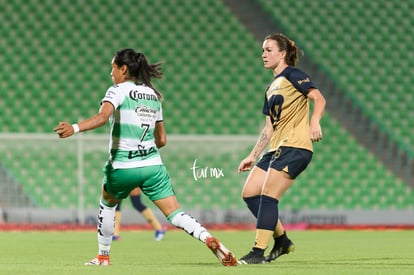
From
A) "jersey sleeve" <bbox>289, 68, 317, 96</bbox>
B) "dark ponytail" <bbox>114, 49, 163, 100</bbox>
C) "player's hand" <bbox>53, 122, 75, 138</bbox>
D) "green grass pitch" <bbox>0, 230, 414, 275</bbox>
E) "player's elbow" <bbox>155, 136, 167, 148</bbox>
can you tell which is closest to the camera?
"player's hand" <bbox>53, 122, 75, 138</bbox>

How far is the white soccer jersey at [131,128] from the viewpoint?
728 cm

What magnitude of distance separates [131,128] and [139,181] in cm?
43

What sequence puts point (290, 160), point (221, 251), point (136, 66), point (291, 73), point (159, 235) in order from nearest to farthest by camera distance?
point (221, 251) → point (136, 66) → point (290, 160) → point (291, 73) → point (159, 235)

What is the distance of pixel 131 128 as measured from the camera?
24.0 ft

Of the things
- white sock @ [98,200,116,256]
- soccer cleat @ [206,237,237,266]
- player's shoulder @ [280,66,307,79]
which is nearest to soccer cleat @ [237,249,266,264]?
soccer cleat @ [206,237,237,266]

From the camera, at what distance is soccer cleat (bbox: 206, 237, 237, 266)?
703 cm

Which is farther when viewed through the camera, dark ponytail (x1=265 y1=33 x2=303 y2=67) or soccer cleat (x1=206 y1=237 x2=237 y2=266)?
dark ponytail (x1=265 y1=33 x2=303 y2=67)

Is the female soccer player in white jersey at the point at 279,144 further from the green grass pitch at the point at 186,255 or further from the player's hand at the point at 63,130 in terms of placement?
the player's hand at the point at 63,130

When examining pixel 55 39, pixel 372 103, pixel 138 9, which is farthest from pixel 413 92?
pixel 55 39

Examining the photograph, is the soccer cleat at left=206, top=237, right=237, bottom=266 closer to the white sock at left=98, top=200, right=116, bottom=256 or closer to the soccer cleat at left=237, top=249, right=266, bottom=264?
the soccer cleat at left=237, top=249, right=266, bottom=264

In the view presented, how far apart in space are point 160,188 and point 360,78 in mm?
13115

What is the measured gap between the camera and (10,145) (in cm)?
1755

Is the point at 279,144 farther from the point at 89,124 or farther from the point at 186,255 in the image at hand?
the point at 186,255

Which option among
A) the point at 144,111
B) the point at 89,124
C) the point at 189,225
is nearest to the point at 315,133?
the point at 189,225
